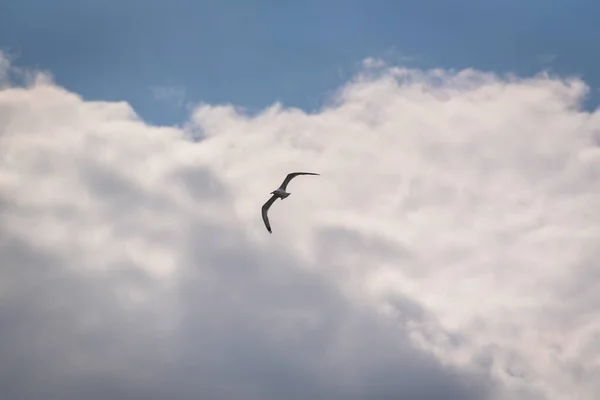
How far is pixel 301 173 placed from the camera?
192 m
